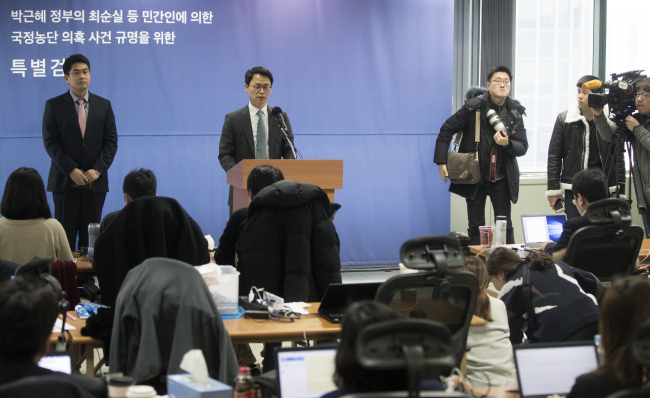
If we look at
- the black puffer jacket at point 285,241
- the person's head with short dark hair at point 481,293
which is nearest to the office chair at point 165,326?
the black puffer jacket at point 285,241

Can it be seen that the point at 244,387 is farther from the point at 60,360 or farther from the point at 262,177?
the point at 262,177

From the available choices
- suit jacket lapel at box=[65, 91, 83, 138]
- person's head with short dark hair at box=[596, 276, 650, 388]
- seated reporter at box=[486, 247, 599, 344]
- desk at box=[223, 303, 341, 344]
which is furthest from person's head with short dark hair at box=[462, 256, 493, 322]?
suit jacket lapel at box=[65, 91, 83, 138]

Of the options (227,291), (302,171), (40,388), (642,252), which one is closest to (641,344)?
(40,388)

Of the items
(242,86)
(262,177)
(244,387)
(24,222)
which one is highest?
(242,86)

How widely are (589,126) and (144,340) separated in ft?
14.3

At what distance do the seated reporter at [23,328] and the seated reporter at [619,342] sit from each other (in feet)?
4.06

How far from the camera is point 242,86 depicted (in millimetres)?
6406

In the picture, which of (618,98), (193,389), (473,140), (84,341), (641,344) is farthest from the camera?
(473,140)

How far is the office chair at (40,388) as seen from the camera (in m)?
1.21

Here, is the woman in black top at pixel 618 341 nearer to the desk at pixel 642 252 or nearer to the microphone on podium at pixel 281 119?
the desk at pixel 642 252

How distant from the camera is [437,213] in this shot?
6895 mm

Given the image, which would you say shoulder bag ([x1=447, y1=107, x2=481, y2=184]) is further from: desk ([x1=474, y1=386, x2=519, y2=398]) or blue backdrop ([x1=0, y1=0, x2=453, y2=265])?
desk ([x1=474, y1=386, x2=519, y2=398])

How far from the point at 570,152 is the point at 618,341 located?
4.11 m

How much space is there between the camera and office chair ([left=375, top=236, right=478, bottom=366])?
6.17ft
